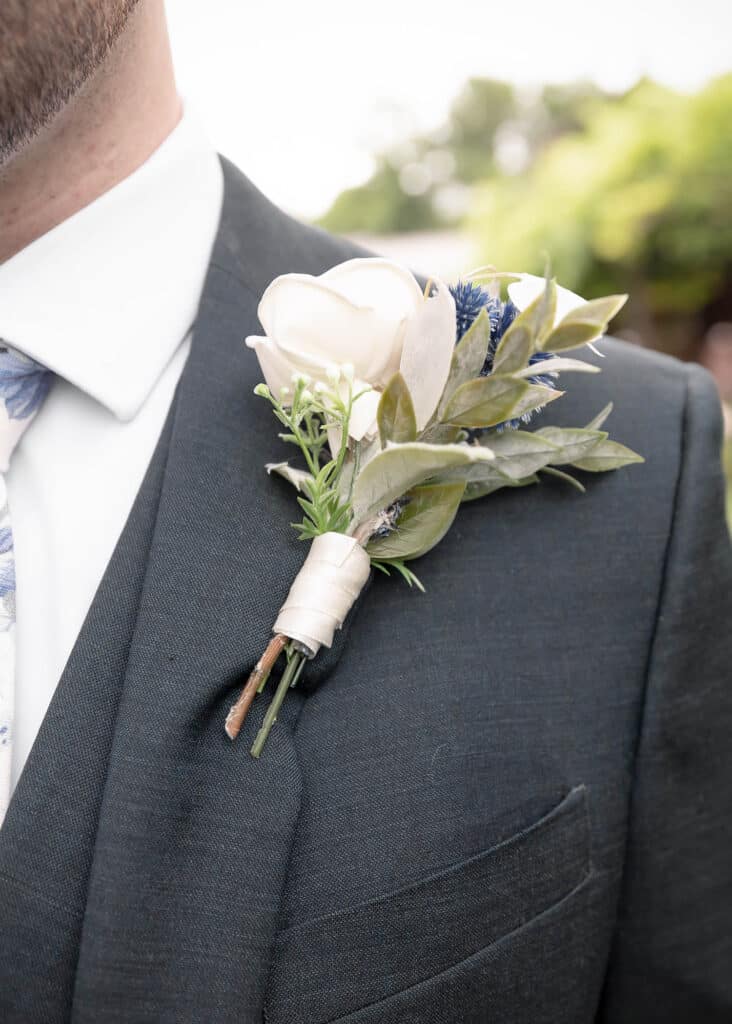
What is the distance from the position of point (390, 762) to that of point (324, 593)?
0.20 meters

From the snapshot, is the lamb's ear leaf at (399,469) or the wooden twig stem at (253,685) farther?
the wooden twig stem at (253,685)

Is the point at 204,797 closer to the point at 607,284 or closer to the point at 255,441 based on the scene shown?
the point at 255,441

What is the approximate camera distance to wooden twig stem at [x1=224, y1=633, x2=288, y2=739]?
778 mm

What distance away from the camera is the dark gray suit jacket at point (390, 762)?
0.74 metres

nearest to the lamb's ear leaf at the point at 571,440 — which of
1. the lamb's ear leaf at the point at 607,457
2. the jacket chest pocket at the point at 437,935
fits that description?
the lamb's ear leaf at the point at 607,457

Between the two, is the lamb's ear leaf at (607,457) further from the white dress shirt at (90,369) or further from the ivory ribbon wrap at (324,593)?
the white dress shirt at (90,369)

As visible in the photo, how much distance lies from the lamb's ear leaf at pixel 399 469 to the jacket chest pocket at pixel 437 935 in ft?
1.19

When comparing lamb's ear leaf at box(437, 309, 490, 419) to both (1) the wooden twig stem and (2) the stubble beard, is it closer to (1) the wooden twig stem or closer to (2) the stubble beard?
(1) the wooden twig stem

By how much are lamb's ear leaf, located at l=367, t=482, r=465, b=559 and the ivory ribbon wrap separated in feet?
0.12

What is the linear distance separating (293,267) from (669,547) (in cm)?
55

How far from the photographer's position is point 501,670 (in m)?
0.92

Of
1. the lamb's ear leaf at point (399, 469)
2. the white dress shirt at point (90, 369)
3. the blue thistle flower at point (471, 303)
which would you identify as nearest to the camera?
the lamb's ear leaf at point (399, 469)

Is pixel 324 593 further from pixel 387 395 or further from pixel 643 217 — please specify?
pixel 643 217

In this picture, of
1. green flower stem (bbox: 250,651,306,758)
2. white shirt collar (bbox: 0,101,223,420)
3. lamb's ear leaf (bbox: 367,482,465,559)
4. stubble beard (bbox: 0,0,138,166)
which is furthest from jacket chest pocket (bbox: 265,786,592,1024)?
stubble beard (bbox: 0,0,138,166)
